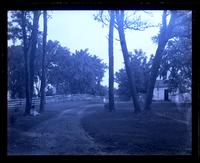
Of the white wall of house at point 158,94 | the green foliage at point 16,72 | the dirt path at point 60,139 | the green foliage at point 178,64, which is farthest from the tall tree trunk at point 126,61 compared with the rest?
the green foliage at point 16,72

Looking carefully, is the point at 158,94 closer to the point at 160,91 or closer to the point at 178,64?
the point at 160,91

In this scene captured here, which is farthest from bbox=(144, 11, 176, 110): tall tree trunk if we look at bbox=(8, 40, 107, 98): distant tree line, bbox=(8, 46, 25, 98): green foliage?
bbox=(8, 46, 25, 98): green foliage

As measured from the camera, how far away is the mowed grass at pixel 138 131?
4.94 m

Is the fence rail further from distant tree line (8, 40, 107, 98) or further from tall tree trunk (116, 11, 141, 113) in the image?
tall tree trunk (116, 11, 141, 113)

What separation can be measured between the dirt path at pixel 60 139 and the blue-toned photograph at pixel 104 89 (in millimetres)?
13

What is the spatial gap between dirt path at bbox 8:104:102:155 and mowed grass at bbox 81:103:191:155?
0.12m

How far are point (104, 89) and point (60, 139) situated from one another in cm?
91

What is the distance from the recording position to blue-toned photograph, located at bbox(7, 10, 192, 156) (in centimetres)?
493

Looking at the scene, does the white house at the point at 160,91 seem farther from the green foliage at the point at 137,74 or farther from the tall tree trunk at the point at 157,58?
the green foliage at the point at 137,74

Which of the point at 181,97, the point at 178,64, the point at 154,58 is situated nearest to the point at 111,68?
the point at 154,58
